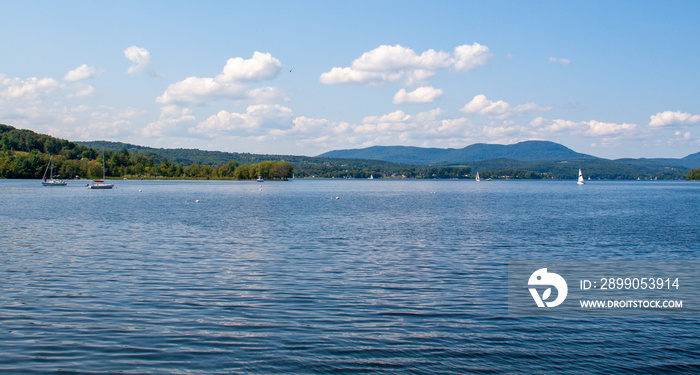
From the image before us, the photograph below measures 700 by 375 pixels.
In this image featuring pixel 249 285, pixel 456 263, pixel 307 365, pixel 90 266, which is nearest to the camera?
pixel 307 365

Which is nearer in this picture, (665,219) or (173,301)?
(173,301)

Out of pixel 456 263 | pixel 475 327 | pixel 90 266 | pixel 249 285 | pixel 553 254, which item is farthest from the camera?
pixel 553 254

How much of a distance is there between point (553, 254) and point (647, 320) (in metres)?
14.0

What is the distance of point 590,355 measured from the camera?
13.2 metres

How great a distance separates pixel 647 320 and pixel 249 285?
13862 mm

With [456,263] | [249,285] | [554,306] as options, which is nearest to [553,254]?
[456,263]

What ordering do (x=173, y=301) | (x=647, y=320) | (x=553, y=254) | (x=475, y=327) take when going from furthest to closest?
(x=553, y=254), (x=173, y=301), (x=647, y=320), (x=475, y=327)

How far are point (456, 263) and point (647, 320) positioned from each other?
35.5ft

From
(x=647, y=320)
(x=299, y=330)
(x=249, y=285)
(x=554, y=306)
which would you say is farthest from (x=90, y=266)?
(x=647, y=320)

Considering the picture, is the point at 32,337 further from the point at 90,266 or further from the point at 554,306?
the point at 554,306

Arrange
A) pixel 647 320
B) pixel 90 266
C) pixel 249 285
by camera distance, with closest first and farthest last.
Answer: pixel 647 320
pixel 249 285
pixel 90 266

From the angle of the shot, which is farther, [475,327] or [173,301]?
[173,301]

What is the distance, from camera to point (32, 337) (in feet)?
46.1

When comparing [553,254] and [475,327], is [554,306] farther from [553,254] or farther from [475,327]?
[553,254]
